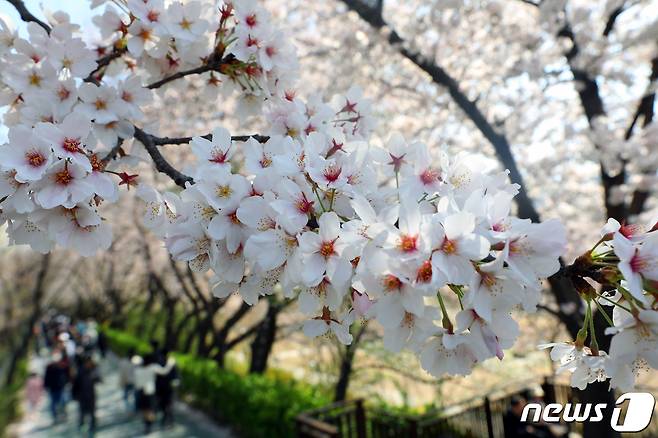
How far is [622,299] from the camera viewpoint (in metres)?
1.21

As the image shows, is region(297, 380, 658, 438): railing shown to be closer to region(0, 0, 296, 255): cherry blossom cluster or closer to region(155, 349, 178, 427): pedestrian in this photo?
region(155, 349, 178, 427): pedestrian

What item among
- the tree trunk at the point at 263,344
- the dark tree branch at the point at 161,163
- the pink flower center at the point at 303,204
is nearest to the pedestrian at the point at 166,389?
the tree trunk at the point at 263,344

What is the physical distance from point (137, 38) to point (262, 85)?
24.1 inches

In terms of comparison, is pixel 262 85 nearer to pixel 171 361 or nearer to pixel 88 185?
pixel 88 185

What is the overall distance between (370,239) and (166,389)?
Result: 31.4ft

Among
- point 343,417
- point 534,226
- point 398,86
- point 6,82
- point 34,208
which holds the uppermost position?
point 398,86

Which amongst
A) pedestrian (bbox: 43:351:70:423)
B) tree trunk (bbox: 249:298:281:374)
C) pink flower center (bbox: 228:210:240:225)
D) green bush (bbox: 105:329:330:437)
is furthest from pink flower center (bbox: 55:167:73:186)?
pedestrian (bbox: 43:351:70:423)

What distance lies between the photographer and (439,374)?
1.33 metres

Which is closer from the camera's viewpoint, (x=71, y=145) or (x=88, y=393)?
(x=71, y=145)

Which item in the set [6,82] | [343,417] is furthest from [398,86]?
[6,82]

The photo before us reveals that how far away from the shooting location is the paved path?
9.28 m

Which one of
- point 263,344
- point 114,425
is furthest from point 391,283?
point 114,425

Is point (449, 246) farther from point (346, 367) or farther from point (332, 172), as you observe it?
point (346, 367)

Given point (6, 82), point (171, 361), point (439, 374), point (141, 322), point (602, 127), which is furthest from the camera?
point (141, 322)
